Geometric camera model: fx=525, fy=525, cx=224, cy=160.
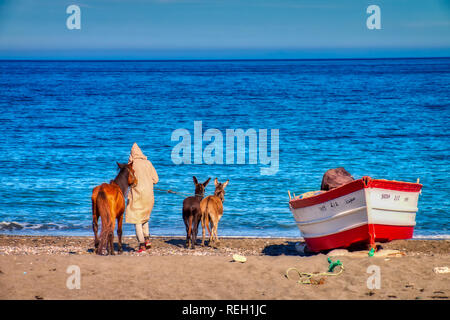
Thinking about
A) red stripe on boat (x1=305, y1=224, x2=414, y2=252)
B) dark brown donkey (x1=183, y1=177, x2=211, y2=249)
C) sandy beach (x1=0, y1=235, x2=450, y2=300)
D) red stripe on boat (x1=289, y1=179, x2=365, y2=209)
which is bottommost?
sandy beach (x1=0, y1=235, x2=450, y2=300)

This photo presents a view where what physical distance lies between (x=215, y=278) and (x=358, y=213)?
3608 mm

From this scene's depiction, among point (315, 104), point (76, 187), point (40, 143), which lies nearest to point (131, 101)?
point (315, 104)

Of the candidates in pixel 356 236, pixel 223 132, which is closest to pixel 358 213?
pixel 356 236

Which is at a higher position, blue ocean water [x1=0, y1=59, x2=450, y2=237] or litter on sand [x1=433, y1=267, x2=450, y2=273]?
blue ocean water [x1=0, y1=59, x2=450, y2=237]

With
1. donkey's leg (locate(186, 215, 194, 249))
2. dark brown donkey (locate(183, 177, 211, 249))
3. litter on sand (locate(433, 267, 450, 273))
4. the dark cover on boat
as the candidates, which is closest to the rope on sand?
litter on sand (locate(433, 267, 450, 273))

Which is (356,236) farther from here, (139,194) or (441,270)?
(139,194)

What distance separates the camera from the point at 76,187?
21922 mm

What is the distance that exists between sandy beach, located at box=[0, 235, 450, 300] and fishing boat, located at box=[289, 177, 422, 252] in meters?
0.52

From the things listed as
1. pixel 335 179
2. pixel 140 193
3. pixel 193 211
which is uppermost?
pixel 335 179

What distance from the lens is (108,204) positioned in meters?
10.8

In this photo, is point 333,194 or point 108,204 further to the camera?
point 333,194

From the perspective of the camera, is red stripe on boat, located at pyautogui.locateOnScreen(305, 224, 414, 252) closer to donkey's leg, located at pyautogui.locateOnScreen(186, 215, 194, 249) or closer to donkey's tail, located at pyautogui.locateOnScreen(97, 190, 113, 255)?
donkey's leg, located at pyautogui.locateOnScreen(186, 215, 194, 249)

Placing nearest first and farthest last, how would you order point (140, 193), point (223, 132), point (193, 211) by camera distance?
1. point (140, 193)
2. point (193, 211)
3. point (223, 132)

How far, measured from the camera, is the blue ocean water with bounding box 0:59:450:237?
17906 mm
